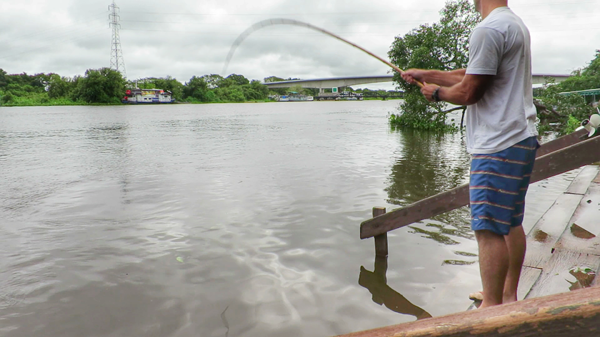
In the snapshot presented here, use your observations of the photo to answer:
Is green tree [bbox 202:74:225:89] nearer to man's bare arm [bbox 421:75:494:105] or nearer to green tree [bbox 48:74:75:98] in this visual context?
man's bare arm [bbox 421:75:494:105]

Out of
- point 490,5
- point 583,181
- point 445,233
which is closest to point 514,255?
point 490,5

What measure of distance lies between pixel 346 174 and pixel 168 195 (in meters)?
4.14

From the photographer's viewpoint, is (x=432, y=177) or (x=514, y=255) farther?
(x=432, y=177)

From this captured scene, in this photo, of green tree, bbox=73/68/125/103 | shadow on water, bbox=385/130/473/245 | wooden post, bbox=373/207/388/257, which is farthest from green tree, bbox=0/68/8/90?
wooden post, bbox=373/207/388/257

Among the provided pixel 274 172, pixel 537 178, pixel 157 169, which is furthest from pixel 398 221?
pixel 157 169

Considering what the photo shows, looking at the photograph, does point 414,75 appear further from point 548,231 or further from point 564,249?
point 548,231

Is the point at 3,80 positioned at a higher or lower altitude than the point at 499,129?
higher

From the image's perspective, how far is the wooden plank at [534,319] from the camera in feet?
3.62

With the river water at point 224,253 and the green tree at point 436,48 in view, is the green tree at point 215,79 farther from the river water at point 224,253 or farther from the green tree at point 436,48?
the green tree at point 436,48

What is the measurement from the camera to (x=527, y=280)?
337 cm

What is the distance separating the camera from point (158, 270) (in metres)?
4.90

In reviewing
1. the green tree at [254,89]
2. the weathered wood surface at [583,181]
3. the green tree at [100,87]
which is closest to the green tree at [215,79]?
the green tree at [254,89]

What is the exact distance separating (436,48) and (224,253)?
20276mm

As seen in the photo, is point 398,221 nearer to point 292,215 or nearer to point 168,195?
point 292,215
